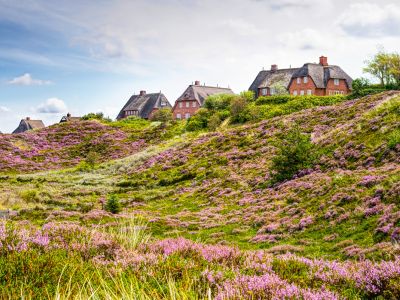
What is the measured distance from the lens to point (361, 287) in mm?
5258

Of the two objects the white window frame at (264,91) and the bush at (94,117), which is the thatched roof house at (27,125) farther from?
the white window frame at (264,91)

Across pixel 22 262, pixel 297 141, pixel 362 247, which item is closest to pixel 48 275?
pixel 22 262

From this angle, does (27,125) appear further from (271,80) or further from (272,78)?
(272,78)

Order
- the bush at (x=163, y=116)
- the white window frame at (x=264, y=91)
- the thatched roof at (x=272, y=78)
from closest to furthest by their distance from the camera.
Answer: the bush at (x=163, y=116) < the thatched roof at (x=272, y=78) < the white window frame at (x=264, y=91)

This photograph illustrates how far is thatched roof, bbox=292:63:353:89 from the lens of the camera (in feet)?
287

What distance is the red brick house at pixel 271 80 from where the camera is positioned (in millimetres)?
92781

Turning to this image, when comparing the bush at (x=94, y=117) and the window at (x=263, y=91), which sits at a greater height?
the window at (x=263, y=91)

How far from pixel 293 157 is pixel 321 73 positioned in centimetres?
6728

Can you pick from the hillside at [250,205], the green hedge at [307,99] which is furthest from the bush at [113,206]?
the green hedge at [307,99]

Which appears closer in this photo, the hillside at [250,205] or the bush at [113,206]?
the hillside at [250,205]

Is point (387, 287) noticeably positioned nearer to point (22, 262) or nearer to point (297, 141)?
point (22, 262)

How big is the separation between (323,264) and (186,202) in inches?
985

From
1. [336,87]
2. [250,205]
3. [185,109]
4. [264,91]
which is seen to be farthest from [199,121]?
[250,205]

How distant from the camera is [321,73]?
89.6 m
